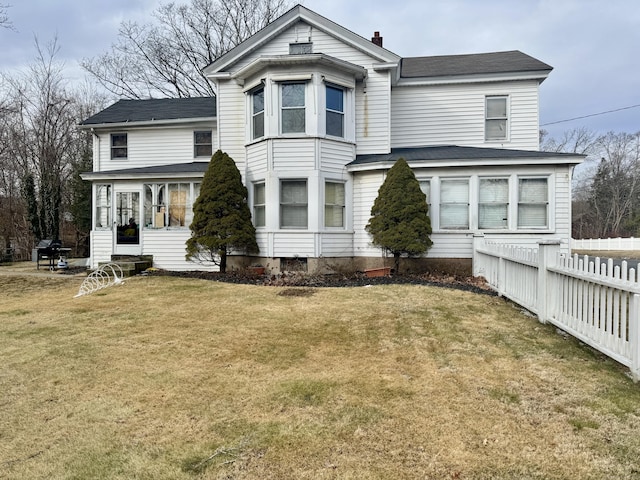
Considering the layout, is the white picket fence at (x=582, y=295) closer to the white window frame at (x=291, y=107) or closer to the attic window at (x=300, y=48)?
the white window frame at (x=291, y=107)

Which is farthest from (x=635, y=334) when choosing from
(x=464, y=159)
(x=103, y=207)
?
(x=103, y=207)

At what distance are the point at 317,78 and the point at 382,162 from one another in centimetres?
318

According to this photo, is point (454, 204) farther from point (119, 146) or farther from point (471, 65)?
point (119, 146)

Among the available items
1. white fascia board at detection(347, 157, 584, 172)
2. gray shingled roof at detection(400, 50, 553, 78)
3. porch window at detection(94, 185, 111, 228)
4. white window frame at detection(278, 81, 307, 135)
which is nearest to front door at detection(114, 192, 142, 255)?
porch window at detection(94, 185, 111, 228)

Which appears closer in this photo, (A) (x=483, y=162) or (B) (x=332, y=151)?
(A) (x=483, y=162)

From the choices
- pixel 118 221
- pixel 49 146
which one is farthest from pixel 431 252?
pixel 49 146

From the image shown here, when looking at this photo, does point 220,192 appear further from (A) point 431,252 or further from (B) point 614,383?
(B) point 614,383

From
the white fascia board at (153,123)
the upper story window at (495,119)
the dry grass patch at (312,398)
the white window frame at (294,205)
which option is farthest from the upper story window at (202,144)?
the upper story window at (495,119)

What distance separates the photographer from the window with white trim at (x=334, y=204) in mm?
12008

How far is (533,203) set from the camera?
11344 millimetres

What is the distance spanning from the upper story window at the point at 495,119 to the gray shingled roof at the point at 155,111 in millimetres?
10182

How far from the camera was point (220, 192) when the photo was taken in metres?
11.6

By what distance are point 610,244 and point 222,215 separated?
103 feet

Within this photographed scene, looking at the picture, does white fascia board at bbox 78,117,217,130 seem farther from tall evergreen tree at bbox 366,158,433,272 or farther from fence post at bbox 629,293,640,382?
fence post at bbox 629,293,640,382
